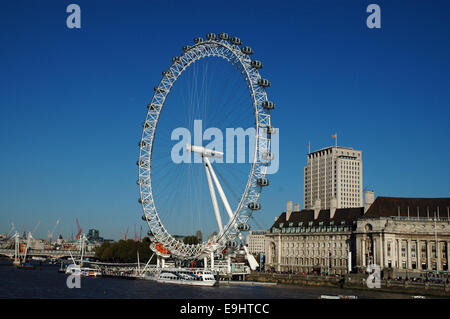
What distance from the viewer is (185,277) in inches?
3561

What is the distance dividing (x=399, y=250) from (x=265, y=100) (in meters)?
42.0

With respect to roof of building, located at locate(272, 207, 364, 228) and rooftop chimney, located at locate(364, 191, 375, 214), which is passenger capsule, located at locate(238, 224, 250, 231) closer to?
rooftop chimney, located at locate(364, 191, 375, 214)

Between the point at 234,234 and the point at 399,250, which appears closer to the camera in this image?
the point at 234,234

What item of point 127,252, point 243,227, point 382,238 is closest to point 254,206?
point 243,227

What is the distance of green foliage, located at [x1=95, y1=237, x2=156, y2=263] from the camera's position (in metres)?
154

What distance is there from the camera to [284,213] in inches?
5202

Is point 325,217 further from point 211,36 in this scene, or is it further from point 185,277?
point 211,36

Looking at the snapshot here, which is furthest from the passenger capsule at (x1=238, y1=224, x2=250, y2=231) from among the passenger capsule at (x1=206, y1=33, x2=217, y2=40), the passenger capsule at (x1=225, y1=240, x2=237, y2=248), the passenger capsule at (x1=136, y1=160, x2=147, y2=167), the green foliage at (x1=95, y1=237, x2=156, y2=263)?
the green foliage at (x1=95, y1=237, x2=156, y2=263)

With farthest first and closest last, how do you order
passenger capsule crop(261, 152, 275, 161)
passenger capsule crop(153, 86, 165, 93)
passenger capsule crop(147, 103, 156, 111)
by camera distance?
1. passenger capsule crop(147, 103, 156, 111)
2. passenger capsule crop(153, 86, 165, 93)
3. passenger capsule crop(261, 152, 275, 161)

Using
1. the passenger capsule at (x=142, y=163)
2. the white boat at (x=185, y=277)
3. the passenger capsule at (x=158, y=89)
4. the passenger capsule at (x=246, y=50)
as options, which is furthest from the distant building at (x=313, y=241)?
the passenger capsule at (x=246, y=50)

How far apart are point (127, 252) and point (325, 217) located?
2521 inches

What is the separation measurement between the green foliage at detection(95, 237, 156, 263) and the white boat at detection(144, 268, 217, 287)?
53.9 metres
